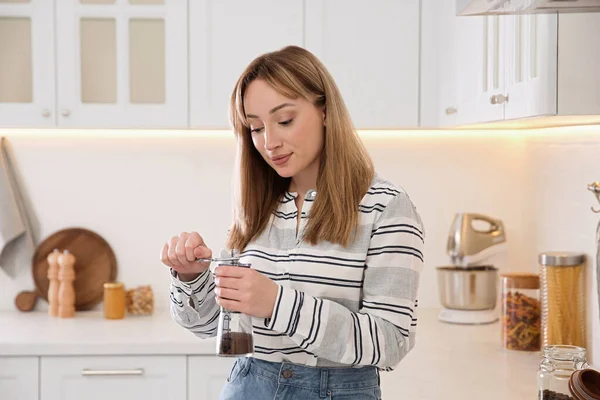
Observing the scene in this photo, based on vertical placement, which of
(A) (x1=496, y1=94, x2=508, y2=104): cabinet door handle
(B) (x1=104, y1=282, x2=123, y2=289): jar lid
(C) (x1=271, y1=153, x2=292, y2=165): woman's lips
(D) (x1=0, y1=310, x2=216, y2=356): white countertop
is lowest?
(D) (x1=0, y1=310, x2=216, y2=356): white countertop

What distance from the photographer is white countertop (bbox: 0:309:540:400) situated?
2.07 meters

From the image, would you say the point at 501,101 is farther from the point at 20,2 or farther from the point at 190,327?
the point at 20,2

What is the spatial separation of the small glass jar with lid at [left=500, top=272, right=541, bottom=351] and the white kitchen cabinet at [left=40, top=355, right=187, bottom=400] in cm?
101

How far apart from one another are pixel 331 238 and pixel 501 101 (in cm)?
76

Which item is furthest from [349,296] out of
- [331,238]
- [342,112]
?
[342,112]

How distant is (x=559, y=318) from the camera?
2303 millimetres

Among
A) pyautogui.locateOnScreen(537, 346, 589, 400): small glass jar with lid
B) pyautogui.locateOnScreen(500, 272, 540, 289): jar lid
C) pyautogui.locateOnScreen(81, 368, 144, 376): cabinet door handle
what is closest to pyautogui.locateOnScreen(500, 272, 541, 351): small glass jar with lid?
pyautogui.locateOnScreen(500, 272, 540, 289): jar lid

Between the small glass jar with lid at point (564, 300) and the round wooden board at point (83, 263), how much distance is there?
1.66m

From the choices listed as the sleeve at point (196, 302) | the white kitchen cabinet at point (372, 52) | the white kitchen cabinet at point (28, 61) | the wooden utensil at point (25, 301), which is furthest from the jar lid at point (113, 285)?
the sleeve at point (196, 302)

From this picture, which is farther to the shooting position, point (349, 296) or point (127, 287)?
point (127, 287)

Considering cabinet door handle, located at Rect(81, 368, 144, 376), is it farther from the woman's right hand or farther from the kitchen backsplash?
the woman's right hand

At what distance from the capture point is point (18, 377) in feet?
8.88

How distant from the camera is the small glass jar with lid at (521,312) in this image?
2486 mm

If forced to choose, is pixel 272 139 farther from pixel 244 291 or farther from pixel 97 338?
pixel 97 338
